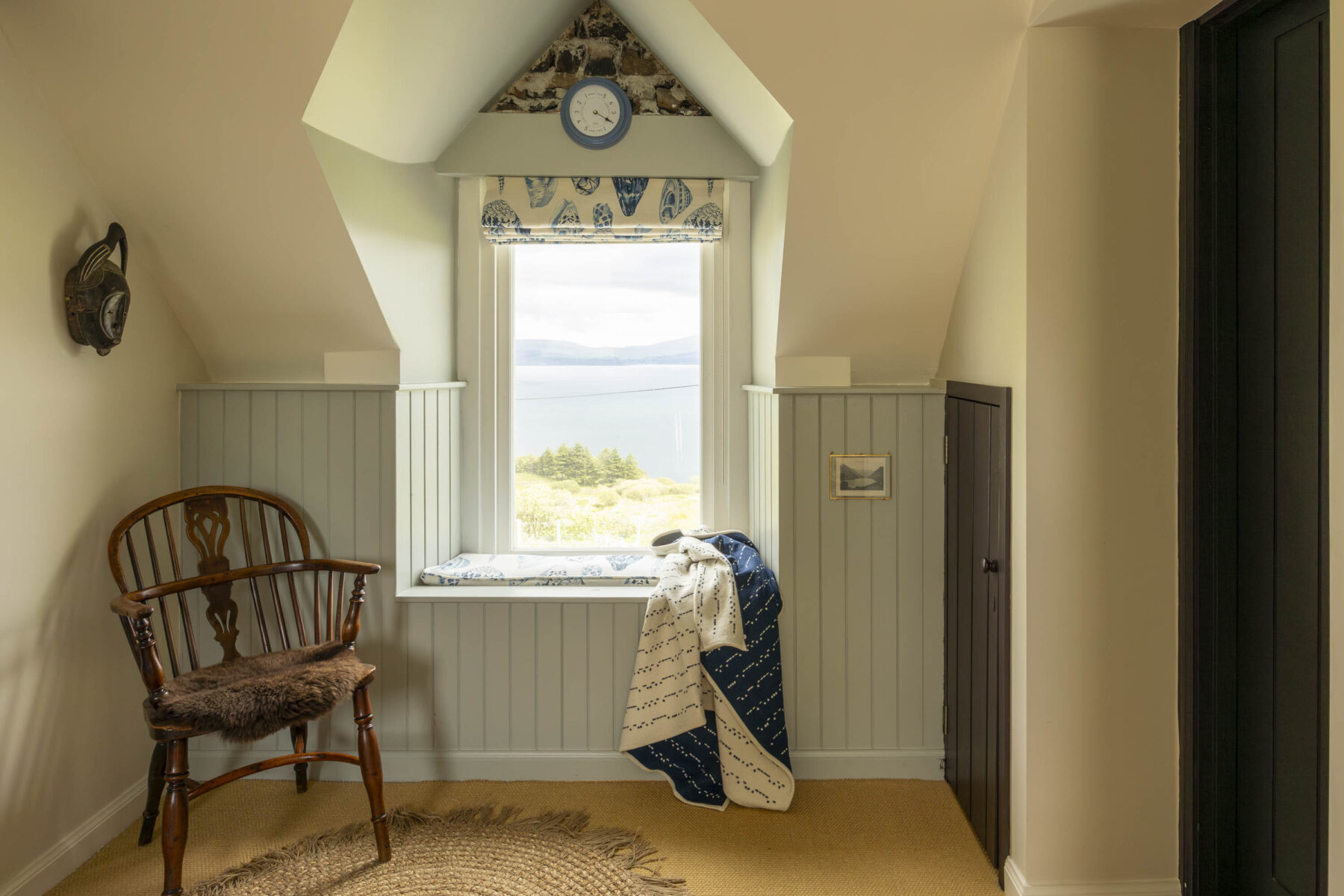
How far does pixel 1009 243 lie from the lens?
211cm

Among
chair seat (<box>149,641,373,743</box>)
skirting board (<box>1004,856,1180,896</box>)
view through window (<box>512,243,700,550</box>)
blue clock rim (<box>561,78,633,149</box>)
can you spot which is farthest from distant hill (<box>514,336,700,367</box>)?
skirting board (<box>1004,856,1180,896</box>)

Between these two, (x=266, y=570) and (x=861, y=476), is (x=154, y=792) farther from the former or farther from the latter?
(x=861, y=476)

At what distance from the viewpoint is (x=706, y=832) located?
2465 millimetres

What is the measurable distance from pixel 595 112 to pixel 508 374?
97 cm

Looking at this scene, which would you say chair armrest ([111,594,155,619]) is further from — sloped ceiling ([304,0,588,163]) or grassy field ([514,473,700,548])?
grassy field ([514,473,700,548])

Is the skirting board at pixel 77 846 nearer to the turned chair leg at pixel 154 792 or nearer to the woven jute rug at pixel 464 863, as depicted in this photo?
the turned chair leg at pixel 154 792

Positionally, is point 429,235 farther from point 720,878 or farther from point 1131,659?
point 1131,659

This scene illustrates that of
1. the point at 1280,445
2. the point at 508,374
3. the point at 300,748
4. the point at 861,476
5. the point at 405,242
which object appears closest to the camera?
the point at 1280,445

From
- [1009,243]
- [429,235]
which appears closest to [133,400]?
[429,235]

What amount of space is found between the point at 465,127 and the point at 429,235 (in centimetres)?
40

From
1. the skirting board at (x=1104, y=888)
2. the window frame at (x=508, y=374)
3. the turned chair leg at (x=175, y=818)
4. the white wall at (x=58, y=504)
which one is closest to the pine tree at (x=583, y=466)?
the window frame at (x=508, y=374)

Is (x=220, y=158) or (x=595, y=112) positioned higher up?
(x=595, y=112)

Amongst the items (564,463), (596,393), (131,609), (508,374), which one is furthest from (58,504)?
(596,393)

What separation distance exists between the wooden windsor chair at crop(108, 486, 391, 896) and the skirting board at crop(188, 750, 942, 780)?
195 mm
